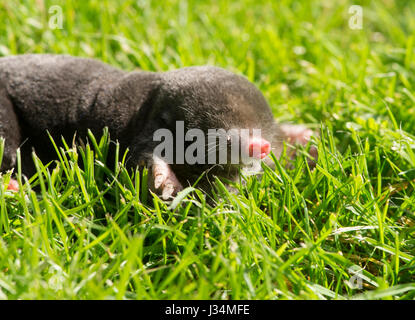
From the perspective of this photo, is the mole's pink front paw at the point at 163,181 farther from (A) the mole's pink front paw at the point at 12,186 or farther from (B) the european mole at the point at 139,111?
(A) the mole's pink front paw at the point at 12,186

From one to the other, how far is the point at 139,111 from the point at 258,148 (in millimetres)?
672

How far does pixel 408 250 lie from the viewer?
7.29ft

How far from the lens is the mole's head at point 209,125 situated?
94.1 inches

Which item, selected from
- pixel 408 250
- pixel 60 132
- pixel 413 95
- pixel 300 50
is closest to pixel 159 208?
pixel 60 132

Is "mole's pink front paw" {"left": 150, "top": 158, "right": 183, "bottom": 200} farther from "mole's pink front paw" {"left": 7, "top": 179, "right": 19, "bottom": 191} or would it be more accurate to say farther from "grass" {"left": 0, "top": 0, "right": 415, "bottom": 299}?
"mole's pink front paw" {"left": 7, "top": 179, "right": 19, "bottom": 191}

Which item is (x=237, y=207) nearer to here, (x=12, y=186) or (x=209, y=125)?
(x=209, y=125)

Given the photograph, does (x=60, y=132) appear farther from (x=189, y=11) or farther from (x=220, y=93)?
(x=189, y=11)

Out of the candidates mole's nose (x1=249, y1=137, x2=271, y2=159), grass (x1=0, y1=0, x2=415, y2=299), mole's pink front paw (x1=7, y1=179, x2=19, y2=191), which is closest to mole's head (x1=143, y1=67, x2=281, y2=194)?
mole's nose (x1=249, y1=137, x2=271, y2=159)

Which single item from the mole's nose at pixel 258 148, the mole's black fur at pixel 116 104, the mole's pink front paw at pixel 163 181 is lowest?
the mole's pink front paw at pixel 163 181

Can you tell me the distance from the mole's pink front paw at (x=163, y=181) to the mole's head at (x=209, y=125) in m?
0.05

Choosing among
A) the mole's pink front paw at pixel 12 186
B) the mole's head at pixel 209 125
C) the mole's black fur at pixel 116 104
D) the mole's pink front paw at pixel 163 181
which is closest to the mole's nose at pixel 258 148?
the mole's head at pixel 209 125
